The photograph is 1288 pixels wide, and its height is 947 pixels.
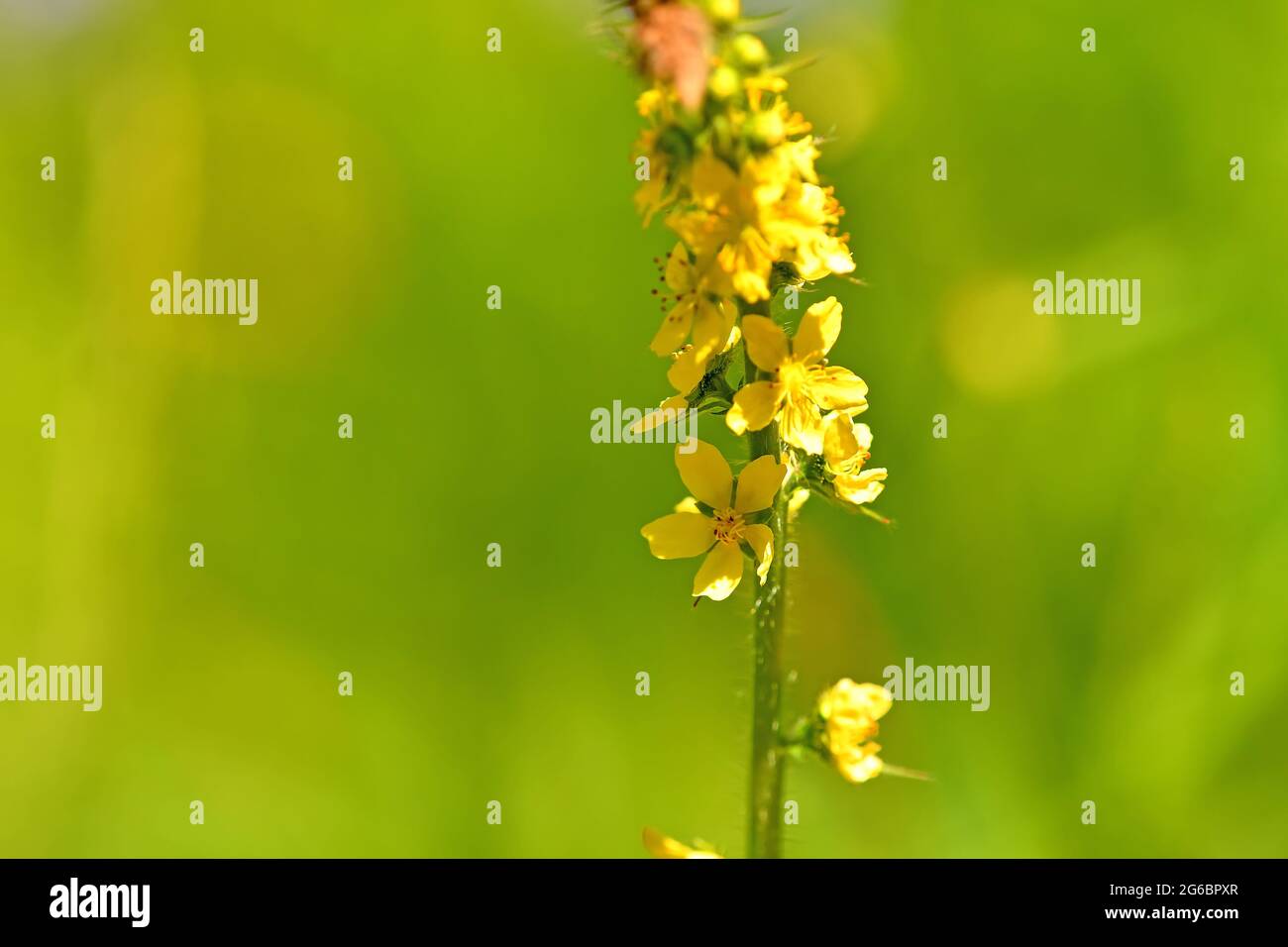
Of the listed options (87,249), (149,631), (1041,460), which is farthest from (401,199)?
(1041,460)

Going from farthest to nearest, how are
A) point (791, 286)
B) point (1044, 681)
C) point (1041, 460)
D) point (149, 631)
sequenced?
point (149, 631)
point (1041, 460)
point (1044, 681)
point (791, 286)

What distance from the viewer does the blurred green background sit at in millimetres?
5051

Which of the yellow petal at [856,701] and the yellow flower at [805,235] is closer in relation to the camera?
the yellow flower at [805,235]

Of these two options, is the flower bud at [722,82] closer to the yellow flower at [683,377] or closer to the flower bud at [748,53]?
the flower bud at [748,53]

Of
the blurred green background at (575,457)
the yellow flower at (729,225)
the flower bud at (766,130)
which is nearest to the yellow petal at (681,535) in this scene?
the yellow flower at (729,225)

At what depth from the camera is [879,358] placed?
5.64 metres

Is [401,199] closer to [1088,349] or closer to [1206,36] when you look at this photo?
[1088,349]

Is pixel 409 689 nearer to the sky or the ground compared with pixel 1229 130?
nearer to the ground

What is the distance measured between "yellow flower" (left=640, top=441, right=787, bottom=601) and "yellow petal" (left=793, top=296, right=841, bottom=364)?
248 mm

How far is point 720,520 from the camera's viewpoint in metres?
2.54

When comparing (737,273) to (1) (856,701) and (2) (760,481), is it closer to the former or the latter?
(2) (760,481)

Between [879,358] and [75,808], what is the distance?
15.1ft

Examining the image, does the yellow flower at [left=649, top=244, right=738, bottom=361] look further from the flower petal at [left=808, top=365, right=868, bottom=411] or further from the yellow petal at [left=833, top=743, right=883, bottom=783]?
the yellow petal at [left=833, top=743, right=883, bottom=783]

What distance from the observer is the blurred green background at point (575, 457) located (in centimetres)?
505
